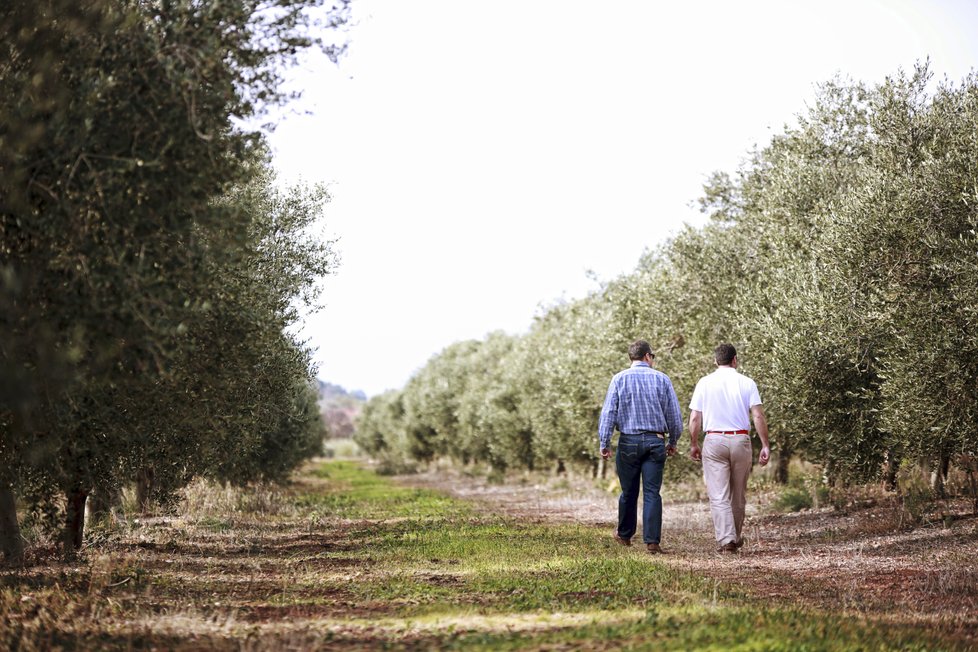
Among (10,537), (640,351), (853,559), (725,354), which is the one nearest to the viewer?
(10,537)

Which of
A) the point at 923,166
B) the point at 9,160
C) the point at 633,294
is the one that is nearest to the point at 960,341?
the point at 923,166

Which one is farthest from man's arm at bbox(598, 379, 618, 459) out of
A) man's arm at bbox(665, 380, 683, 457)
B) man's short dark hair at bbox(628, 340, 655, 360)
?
man's arm at bbox(665, 380, 683, 457)

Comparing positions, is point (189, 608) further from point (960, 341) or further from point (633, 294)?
point (633, 294)

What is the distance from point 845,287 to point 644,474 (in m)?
5.01

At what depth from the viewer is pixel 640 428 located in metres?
12.5

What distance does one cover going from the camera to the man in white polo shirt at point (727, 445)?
479 inches

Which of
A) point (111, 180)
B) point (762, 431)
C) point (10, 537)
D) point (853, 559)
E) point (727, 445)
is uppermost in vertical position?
point (111, 180)

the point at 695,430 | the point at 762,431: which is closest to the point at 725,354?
the point at 695,430

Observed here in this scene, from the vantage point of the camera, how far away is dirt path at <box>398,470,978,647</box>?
8.05 m

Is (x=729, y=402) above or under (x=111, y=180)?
under

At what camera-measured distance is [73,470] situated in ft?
35.9

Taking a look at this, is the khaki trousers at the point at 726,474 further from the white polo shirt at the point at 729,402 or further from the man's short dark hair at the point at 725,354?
the man's short dark hair at the point at 725,354

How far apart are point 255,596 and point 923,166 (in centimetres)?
1109

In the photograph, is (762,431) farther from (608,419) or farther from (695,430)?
(608,419)
